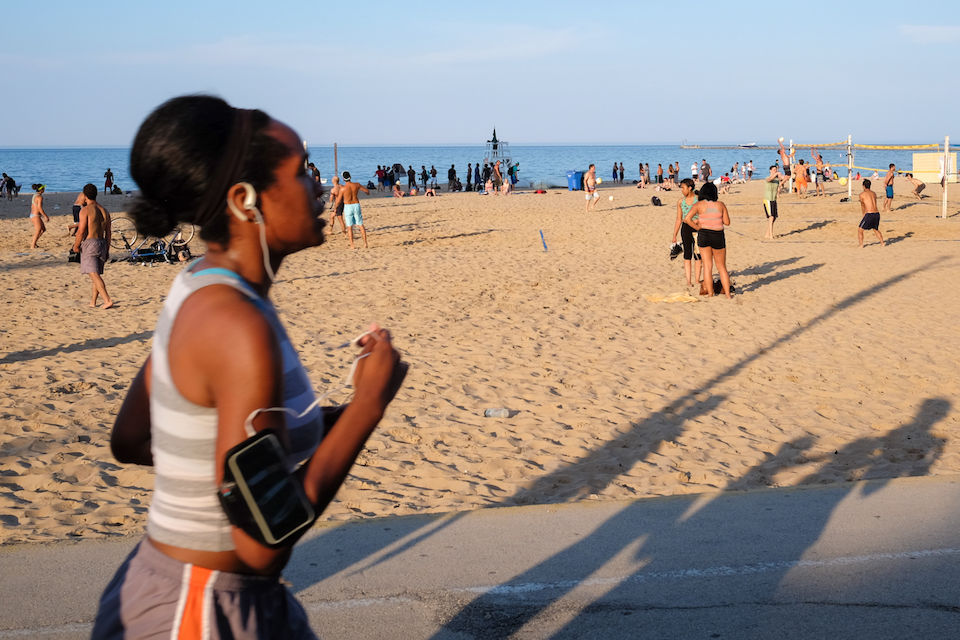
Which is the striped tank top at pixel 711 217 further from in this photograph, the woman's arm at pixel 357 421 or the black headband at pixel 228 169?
the black headband at pixel 228 169

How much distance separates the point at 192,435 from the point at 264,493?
0.57 feet

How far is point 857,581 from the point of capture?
3.66 metres

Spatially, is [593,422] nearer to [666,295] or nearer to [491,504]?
[491,504]

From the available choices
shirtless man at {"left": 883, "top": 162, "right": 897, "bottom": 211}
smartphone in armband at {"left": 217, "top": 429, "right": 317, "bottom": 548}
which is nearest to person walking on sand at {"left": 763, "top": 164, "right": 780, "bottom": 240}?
shirtless man at {"left": 883, "top": 162, "right": 897, "bottom": 211}

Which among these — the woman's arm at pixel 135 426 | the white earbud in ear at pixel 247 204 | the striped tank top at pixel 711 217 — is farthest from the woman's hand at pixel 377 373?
the striped tank top at pixel 711 217

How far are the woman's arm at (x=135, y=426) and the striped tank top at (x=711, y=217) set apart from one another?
11.6 m

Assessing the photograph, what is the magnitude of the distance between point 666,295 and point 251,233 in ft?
40.1

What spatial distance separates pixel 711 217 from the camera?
12.7 m

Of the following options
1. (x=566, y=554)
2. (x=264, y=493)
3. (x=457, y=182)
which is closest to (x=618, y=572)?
(x=566, y=554)

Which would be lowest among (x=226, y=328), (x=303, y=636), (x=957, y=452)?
(x=957, y=452)

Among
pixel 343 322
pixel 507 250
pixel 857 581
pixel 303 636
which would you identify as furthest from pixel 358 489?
pixel 507 250

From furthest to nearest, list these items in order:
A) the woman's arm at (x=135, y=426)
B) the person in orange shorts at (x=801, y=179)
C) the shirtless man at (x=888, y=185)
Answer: the person in orange shorts at (x=801, y=179), the shirtless man at (x=888, y=185), the woman's arm at (x=135, y=426)

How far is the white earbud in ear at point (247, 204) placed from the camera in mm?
1512

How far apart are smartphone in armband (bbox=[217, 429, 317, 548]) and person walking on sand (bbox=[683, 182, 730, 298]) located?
11759 mm
